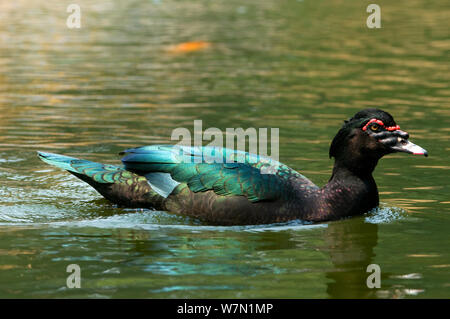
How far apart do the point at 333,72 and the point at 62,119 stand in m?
7.97

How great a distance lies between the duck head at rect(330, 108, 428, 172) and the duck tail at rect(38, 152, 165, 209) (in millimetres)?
2062

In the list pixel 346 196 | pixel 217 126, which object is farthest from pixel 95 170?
pixel 217 126

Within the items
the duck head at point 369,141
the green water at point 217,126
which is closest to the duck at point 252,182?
the duck head at point 369,141

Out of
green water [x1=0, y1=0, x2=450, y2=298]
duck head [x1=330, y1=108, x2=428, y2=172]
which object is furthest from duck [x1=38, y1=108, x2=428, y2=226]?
green water [x1=0, y1=0, x2=450, y2=298]

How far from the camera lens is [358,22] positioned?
101ft

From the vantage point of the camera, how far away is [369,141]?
8.62 meters

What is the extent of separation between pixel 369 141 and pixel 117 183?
2798 millimetres

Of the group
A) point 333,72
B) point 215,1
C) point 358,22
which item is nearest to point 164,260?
point 333,72

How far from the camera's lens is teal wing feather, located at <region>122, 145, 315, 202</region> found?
8.54 metres

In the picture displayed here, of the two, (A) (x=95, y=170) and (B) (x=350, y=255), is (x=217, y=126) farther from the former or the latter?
(B) (x=350, y=255)

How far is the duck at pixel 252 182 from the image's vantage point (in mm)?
8555
